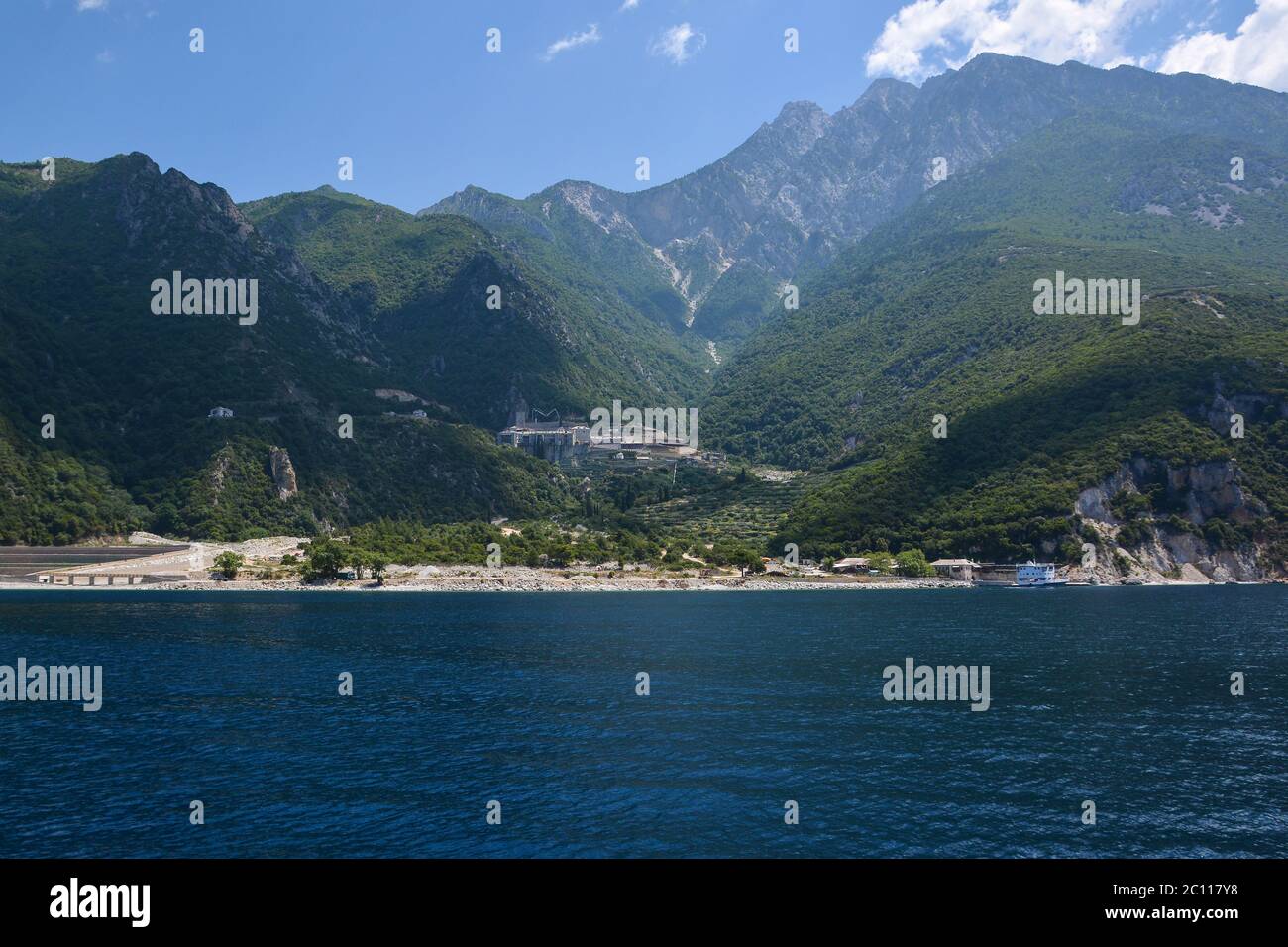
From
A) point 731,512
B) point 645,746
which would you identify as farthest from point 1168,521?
point 645,746

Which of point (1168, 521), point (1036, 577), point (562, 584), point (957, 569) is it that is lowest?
point (562, 584)

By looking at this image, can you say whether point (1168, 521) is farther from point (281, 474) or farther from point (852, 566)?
point (281, 474)

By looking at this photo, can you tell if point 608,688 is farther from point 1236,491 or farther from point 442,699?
point 1236,491

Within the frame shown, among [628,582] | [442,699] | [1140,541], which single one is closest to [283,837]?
[442,699]

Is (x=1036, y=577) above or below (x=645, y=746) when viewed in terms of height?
below

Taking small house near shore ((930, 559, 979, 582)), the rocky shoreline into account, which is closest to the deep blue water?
the rocky shoreline

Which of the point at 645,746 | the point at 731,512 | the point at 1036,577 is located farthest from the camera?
the point at 731,512

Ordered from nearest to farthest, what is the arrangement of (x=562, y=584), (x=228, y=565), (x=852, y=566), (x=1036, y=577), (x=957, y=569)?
1. (x=228, y=565)
2. (x=1036, y=577)
3. (x=562, y=584)
4. (x=957, y=569)
5. (x=852, y=566)

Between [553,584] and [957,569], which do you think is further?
[957,569]
